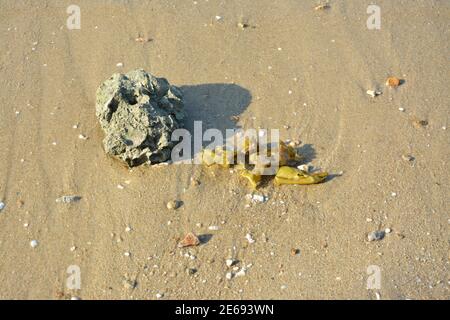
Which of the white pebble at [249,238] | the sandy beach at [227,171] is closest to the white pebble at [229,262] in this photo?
the sandy beach at [227,171]

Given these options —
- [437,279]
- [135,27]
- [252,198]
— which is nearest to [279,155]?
[252,198]

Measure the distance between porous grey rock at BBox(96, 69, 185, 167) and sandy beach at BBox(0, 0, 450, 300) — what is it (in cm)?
15

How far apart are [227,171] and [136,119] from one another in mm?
773

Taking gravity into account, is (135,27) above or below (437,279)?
above

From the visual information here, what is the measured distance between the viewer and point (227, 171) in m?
4.38

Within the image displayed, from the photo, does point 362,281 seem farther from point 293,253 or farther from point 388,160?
point 388,160

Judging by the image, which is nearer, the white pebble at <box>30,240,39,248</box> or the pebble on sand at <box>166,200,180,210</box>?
the white pebble at <box>30,240,39,248</box>

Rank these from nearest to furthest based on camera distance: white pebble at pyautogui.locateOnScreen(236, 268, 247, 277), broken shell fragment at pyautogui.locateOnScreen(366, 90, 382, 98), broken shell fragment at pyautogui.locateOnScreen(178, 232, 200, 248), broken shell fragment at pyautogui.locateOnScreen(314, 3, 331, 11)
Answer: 1. white pebble at pyautogui.locateOnScreen(236, 268, 247, 277)
2. broken shell fragment at pyautogui.locateOnScreen(178, 232, 200, 248)
3. broken shell fragment at pyautogui.locateOnScreen(366, 90, 382, 98)
4. broken shell fragment at pyautogui.locateOnScreen(314, 3, 331, 11)

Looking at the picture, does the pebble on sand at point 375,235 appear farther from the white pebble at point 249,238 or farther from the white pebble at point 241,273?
the white pebble at point 241,273

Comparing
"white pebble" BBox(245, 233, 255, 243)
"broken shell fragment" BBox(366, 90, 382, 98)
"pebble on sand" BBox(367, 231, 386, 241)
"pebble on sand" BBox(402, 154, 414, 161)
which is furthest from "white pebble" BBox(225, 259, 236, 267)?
"broken shell fragment" BBox(366, 90, 382, 98)

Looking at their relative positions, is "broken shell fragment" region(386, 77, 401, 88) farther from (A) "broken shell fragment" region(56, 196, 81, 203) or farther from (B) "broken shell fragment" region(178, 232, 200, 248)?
(A) "broken shell fragment" region(56, 196, 81, 203)

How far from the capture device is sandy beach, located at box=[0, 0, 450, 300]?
382cm
